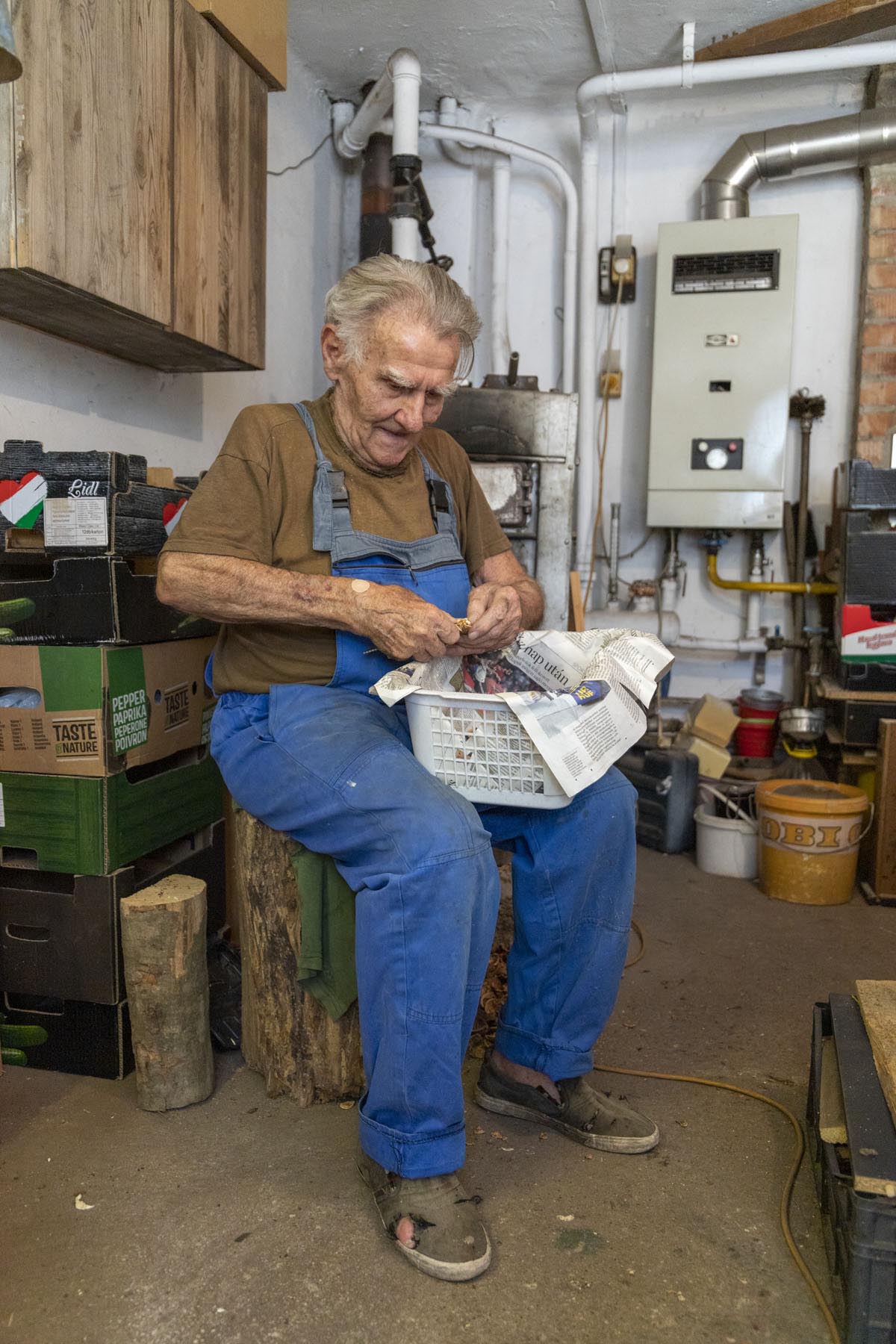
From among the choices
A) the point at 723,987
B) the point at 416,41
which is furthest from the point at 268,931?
the point at 416,41

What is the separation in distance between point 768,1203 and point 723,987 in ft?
2.76

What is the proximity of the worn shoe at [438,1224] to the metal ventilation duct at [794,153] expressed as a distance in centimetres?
355

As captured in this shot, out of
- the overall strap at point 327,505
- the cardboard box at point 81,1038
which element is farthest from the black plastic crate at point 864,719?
the cardboard box at point 81,1038

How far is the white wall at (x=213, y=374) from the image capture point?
2.33 meters

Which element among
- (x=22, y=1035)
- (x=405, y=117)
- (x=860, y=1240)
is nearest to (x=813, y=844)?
(x=860, y=1240)

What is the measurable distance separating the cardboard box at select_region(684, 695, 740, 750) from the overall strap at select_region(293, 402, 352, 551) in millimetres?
2314

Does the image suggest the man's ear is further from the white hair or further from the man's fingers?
the man's fingers

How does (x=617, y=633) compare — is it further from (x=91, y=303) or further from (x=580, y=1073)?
(x=91, y=303)

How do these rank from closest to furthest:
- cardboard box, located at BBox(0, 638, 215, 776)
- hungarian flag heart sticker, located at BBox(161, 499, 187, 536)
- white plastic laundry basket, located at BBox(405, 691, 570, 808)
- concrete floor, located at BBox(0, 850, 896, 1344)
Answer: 1. concrete floor, located at BBox(0, 850, 896, 1344)
2. white plastic laundry basket, located at BBox(405, 691, 570, 808)
3. cardboard box, located at BBox(0, 638, 215, 776)
4. hungarian flag heart sticker, located at BBox(161, 499, 187, 536)

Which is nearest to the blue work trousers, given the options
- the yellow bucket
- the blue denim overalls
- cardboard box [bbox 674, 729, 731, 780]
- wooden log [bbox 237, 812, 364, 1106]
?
the blue denim overalls

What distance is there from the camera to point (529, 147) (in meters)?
4.05

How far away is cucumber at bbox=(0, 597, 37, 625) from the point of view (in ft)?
6.08

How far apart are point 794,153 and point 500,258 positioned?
1.15m

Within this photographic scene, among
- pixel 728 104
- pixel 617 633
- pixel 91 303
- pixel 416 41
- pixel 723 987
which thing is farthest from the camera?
pixel 728 104
